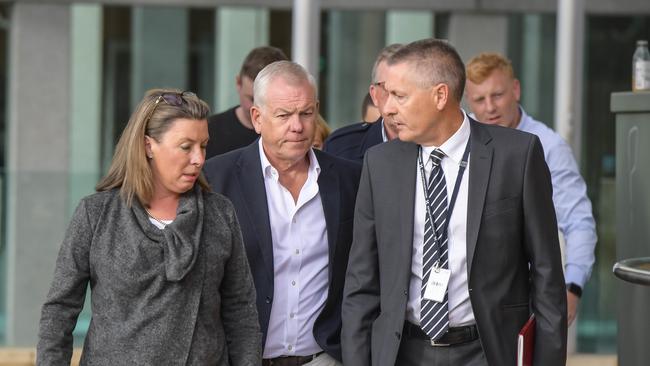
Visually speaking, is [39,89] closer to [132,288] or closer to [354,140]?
[354,140]

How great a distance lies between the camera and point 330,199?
4.43 m

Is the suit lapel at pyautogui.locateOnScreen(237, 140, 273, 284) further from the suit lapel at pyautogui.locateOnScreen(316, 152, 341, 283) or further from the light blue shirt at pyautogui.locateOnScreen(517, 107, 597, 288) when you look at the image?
the light blue shirt at pyautogui.locateOnScreen(517, 107, 597, 288)

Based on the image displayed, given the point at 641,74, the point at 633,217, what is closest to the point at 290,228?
the point at 633,217

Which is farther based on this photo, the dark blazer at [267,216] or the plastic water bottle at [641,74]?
the plastic water bottle at [641,74]

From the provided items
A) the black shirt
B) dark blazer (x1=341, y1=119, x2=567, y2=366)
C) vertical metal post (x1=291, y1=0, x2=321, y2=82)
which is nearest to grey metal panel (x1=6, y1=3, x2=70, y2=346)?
vertical metal post (x1=291, y1=0, x2=321, y2=82)

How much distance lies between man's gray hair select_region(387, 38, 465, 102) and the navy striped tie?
0.35 metres

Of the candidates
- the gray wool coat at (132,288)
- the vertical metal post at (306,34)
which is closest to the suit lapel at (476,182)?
the gray wool coat at (132,288)

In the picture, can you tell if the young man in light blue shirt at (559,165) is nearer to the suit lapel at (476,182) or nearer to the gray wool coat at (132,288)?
the suit lapel at (476,182)

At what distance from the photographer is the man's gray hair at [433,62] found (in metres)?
4.12

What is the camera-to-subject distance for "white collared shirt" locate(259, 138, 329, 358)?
4328 mm

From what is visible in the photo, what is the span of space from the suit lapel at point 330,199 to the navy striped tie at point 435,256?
1.43ft

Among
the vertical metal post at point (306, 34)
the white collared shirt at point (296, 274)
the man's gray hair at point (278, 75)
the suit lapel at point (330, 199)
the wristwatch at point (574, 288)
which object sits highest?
the vertical metal post at point (306, 34)

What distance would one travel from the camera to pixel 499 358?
403 centimetres

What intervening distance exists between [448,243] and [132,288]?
1.02 metres
